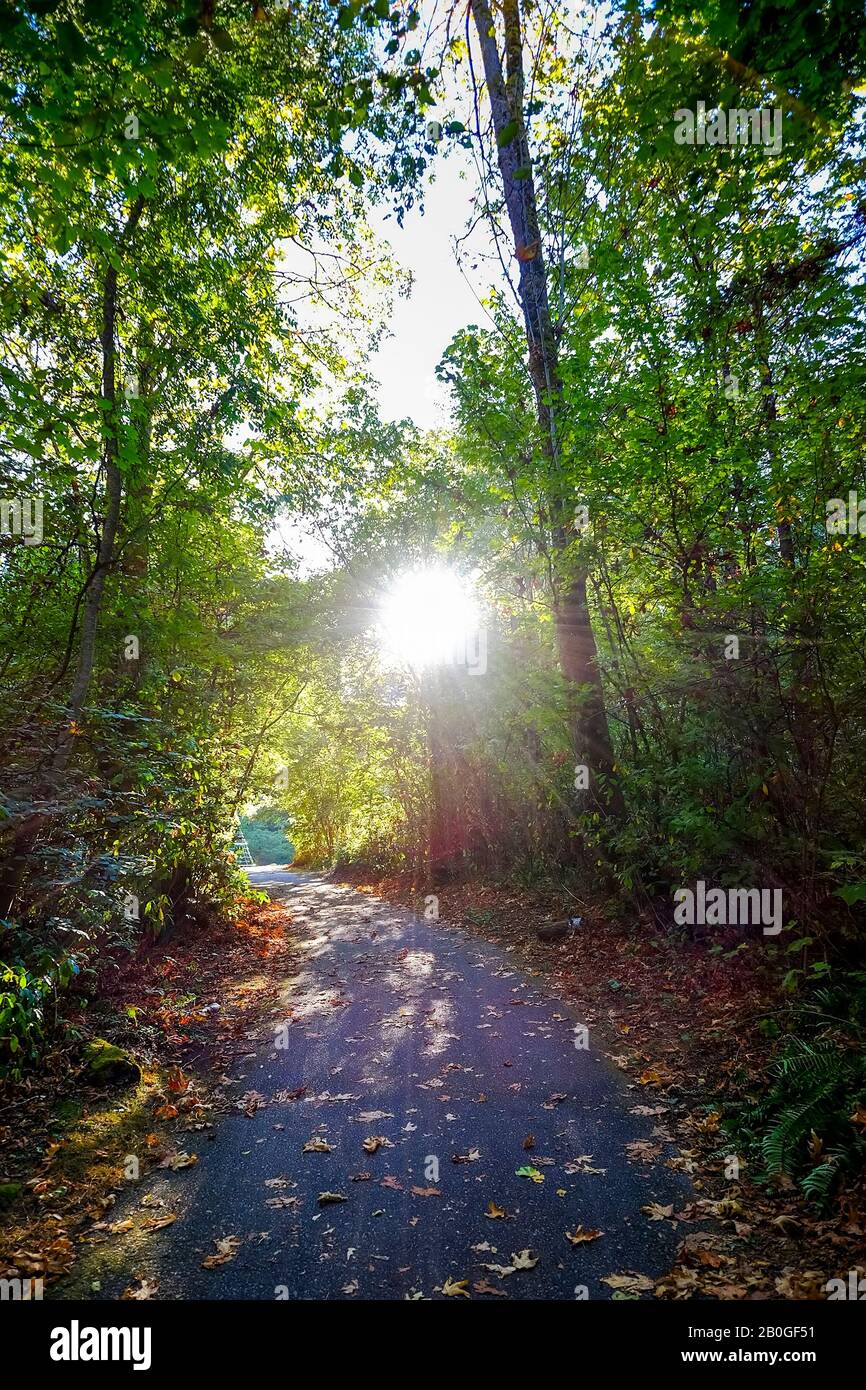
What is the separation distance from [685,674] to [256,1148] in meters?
5.37

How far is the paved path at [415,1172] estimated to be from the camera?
2846 mm

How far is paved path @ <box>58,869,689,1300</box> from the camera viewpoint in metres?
2.85

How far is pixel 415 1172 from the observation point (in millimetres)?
3666

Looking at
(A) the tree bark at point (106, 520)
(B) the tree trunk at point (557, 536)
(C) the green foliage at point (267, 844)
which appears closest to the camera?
(A) the tree bark at point (106, 520)

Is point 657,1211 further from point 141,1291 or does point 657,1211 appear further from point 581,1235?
point 141,1291

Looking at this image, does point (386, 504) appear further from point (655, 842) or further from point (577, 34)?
point (655, 842)

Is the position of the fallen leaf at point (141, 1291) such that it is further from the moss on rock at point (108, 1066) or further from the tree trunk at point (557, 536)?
the tree trunk at point (557, 536)

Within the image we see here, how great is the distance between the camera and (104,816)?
19.7 feet

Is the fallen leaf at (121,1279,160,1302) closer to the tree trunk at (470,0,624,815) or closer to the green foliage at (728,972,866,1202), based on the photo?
the green foliage at (728,972,866,1202)

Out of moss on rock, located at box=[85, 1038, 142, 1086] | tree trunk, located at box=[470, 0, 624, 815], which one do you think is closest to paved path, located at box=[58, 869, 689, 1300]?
moss on rock, located at box=[85, 1038, 142, 1086]

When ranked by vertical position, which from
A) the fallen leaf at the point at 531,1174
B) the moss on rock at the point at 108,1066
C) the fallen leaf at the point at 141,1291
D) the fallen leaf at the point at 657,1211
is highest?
the fallen leaf at the point at 657,1211

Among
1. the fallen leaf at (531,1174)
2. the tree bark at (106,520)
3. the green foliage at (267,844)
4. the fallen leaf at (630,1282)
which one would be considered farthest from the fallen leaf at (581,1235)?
the green foliage at (267,844)

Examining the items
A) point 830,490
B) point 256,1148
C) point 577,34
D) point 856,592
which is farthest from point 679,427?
point 256,1148

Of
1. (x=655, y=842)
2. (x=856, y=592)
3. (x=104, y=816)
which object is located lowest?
(x=655, y=842)
